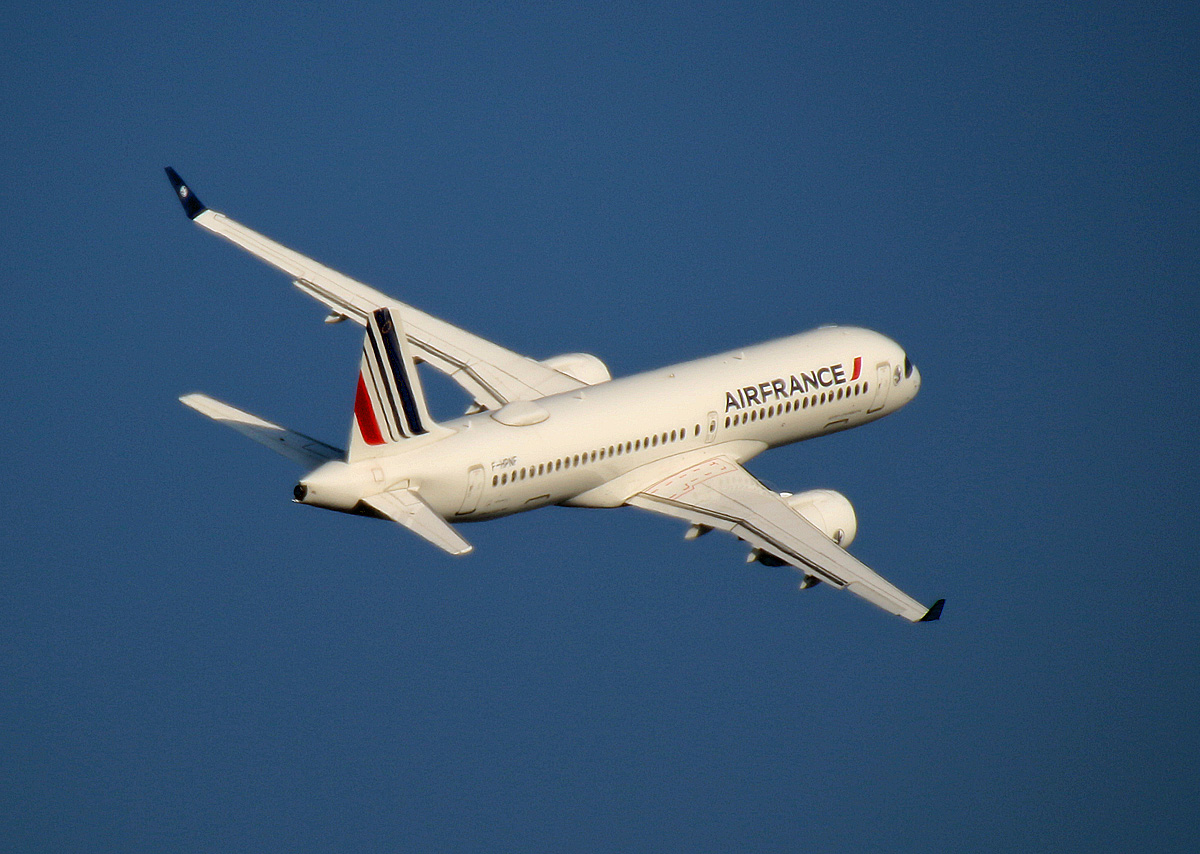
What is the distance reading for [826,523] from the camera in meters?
76.1

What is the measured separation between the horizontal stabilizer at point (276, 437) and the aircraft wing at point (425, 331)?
356 inches

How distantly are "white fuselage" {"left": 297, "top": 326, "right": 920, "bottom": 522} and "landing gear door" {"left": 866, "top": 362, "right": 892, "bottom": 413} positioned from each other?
55 mm

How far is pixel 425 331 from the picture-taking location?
84250mm

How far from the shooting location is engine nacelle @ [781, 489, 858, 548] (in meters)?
76.1

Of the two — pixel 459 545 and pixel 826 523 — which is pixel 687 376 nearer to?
pixel 826 523

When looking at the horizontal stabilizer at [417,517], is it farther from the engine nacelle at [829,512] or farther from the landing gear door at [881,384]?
the landing gear door at [881,384]

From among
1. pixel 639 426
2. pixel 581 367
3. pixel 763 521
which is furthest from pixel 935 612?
pixel 581 367

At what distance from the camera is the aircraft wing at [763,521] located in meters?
69.5

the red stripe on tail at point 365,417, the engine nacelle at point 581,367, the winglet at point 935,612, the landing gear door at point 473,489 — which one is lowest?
the winglet at point 935,612

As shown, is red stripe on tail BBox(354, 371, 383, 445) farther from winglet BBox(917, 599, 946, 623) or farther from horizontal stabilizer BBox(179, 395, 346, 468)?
winglet BBox(917, 599, 946, 623)

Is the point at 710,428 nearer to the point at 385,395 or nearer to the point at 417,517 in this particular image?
the point at 417,517

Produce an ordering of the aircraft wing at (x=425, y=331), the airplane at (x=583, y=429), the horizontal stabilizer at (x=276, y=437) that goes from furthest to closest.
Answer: the aircraft wing at (x=425, y=331) → the horizontal stabilizer at (x=276, y=437) → the airplane at (x=583, y=429)

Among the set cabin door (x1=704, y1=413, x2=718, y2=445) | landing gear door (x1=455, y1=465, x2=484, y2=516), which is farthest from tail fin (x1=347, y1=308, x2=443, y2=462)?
cabin door (x1=704, y1=413, x2=718, y2=445)

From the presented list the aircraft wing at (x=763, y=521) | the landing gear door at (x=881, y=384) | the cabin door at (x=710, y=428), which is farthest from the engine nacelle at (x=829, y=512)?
the landing gear door at (x=881, y=384)
